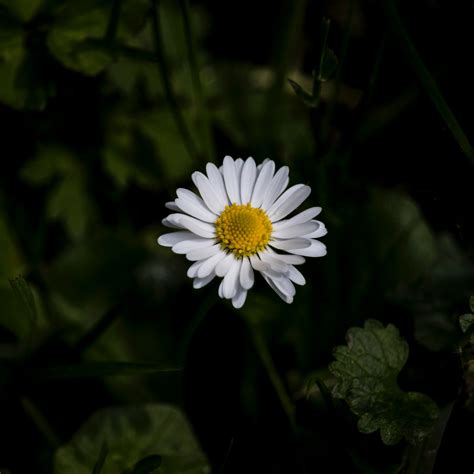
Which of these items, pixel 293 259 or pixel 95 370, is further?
pixel 95 370

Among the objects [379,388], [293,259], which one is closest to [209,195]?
[293,259]

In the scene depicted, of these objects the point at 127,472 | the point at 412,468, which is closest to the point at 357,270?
the point at 412,468

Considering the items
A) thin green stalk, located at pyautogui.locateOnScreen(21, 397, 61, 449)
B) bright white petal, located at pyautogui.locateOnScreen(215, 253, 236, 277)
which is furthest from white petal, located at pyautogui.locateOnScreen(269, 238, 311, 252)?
thin green stalk, located at pyautogui.locateOnScreen(21, 397, 61, 449)

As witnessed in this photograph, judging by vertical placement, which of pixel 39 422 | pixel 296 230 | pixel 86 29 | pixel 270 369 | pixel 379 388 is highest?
pixel 86 29

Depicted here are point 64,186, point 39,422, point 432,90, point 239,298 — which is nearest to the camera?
point 239,298

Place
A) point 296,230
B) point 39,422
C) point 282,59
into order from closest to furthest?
1. point 296,230
2. point 39,422
3. point 282,59

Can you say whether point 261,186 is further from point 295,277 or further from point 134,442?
point 134,442

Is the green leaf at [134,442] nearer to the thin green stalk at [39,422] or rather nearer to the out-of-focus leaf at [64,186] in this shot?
the thin green stalk at [39,422]

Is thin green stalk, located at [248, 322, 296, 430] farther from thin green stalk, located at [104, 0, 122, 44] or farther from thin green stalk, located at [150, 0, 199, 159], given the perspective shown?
thin green stalk, located at [104, 0, 122, 44]
